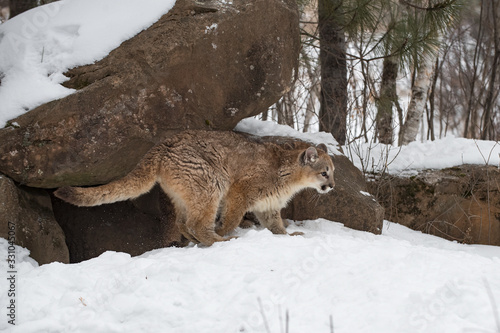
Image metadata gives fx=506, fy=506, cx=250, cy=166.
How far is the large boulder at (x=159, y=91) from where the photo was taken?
6285 mm

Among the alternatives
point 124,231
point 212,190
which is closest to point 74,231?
Answer: point 124,231

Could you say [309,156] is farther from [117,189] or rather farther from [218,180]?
[117,189]

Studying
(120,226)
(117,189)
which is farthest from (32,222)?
(120,226)

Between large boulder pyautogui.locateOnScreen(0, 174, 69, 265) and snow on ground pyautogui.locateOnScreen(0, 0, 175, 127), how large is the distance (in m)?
0.92

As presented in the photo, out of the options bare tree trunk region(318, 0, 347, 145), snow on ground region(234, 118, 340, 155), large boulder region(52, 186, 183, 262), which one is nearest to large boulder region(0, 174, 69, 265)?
large boulder region(52, 186, 183, 262)

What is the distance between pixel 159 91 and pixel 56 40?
4.96 feet

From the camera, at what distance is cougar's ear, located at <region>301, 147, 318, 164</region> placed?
284 inches

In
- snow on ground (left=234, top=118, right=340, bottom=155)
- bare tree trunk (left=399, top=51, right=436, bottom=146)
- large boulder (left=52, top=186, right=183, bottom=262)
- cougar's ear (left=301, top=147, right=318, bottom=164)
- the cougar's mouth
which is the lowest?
large boulder (left=52, top=186, right=183, bottom=262)

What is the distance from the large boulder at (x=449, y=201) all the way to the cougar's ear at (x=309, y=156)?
8.03 ft

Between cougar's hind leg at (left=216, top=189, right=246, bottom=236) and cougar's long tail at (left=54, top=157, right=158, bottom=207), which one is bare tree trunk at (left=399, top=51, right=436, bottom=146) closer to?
cougar's hind leg at (left=216, top=189, right=246, bottom=236)

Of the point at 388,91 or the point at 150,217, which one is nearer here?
the point at 150,217

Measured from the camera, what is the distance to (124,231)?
753cm

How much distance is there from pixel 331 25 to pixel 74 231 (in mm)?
6491

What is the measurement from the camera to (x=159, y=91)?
270 inches
